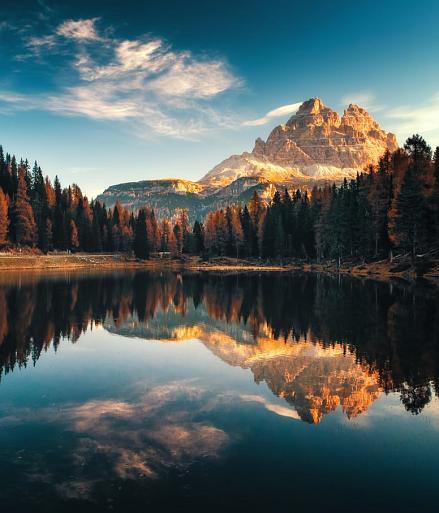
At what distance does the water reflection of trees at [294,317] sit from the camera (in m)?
22.1

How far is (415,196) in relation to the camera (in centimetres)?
Result: 7056

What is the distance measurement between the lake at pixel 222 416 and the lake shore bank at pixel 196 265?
43.7 meters

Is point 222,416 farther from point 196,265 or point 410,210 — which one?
point 196,265

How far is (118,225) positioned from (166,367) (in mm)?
157950

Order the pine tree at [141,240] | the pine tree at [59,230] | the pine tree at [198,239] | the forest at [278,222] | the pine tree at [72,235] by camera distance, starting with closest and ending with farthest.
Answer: the forest at [278,222], the pine tree at [59,230], the pine tree at [72,235], the pine tree at [141,240], the pine tree at [198,239]

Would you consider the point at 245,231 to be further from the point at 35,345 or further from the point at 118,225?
the point at 35,345

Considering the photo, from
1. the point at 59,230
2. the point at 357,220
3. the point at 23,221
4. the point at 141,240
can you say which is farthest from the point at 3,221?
the point at 357,220

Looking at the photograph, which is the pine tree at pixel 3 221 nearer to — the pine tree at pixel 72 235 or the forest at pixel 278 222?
the forest at pixel 278 222

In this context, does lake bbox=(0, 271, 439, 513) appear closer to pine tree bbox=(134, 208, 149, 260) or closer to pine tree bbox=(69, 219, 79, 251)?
pine tree bbox=(69, 219, 79, 251)

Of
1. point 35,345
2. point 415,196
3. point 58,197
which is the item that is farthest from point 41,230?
point 35,345

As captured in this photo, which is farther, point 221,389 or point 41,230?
point 41,230

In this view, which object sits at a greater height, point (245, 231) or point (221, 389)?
point (245, 231)

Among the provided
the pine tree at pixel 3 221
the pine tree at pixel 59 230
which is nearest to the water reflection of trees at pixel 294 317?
the pine tree at pixel 3 221

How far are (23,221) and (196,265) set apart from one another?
187 ft
